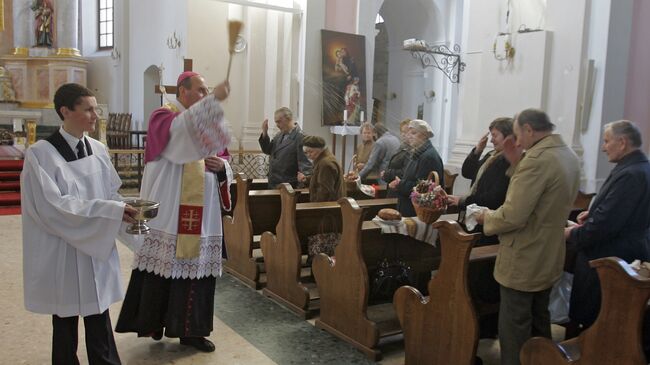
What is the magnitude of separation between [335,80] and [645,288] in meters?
8.05

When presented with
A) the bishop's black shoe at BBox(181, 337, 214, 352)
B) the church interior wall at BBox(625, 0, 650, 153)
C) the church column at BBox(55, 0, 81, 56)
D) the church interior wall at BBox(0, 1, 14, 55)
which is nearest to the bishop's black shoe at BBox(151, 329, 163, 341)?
the bishop's black shoe at BBox(181, 337, 214, 352)

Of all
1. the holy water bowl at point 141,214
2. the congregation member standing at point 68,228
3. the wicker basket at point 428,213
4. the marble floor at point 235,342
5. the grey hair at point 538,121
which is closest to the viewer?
the congregation member standing at point 68,228

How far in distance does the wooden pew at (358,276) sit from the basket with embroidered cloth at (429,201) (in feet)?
1.19

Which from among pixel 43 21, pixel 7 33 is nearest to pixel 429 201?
pixel 43 21

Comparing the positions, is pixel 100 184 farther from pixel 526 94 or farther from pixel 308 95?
pixel 308 95

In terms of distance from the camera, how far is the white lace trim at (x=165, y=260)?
3.47m

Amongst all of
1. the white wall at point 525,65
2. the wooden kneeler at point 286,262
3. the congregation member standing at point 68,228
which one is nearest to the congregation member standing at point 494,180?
the wooden kneeler at point 286,262

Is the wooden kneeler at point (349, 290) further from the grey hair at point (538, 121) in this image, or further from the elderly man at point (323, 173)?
the grey hair at point (538, 121)

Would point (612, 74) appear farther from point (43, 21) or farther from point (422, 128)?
point (43, 21)

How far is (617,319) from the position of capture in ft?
8.29

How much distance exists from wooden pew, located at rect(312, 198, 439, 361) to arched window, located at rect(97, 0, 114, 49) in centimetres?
1539

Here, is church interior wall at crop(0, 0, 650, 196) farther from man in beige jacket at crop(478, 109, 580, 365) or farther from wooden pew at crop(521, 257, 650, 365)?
wooden pew at crop(521, 257, 650, 365)

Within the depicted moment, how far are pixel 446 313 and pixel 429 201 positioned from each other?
0.81 m

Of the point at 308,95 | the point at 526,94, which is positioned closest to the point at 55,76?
the point at 308,95
